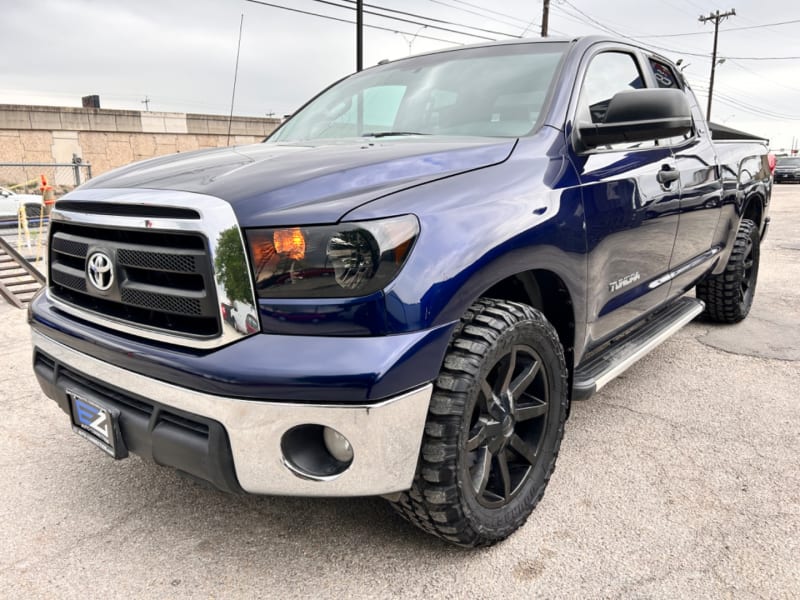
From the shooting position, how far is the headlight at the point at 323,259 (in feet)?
5.45

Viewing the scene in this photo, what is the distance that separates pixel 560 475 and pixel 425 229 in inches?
54.5

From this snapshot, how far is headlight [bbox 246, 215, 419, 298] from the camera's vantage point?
1.66 m

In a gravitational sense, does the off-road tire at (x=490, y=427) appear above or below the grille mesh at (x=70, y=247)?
below

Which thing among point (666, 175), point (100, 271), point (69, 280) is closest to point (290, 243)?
point (100, 271)

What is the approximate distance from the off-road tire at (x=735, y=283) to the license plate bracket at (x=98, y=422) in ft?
13.6

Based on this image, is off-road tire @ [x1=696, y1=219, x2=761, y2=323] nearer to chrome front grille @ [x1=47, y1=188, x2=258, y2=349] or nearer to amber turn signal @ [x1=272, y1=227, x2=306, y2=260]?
amber turn signal @ [x1=272, y1=227, x2=306, y2=260]

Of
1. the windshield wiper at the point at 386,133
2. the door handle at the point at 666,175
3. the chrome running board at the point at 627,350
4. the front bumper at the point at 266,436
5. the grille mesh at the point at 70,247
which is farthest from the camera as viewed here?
the door handle at the point at 666,175

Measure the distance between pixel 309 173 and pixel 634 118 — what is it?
53.4 inches

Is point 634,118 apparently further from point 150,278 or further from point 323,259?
point 150,278

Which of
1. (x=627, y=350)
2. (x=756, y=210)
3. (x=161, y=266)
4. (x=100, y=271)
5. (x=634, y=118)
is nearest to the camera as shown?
(x=161, y=266)

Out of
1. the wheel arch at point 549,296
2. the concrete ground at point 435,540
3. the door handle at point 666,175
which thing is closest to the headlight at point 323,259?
the wheel arch at point 549,296

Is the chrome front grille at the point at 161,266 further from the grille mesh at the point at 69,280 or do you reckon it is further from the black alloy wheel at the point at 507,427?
the black alloy wheel at the point at 507,427

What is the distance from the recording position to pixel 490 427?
6.53 feet

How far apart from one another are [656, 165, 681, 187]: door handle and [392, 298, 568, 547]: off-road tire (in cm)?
126
